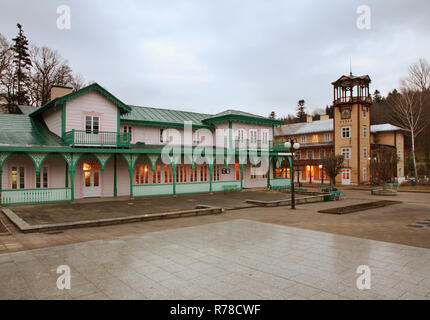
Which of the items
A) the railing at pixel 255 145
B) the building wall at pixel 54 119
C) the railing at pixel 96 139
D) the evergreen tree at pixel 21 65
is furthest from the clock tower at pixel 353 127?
the evergreen tree at pixel 21 65

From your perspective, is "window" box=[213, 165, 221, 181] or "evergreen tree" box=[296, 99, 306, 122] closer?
"window" box=[213, 165, 221, 181]

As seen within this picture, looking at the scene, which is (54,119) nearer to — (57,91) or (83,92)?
(83,92)

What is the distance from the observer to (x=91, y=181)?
2008cm

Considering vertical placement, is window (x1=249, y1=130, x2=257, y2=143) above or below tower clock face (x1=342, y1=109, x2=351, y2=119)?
below

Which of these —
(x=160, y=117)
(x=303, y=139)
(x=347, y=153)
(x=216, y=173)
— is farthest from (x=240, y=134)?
(x=303, y=139)

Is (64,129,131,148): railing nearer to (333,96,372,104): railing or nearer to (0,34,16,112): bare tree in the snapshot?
(0,34,16,112): bare tree

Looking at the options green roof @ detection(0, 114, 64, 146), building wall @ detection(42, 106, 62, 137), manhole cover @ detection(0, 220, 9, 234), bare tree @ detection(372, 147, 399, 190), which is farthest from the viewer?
bare tree @ detection(372, 147, 399, 190)

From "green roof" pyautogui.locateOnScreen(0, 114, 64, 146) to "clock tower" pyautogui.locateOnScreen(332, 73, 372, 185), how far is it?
33222mm

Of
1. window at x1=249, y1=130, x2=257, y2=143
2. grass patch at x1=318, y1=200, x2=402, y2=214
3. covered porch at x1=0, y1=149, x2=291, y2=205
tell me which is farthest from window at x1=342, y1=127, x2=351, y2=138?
grass patch at x1=318, y1=200, x2=402, y2=214

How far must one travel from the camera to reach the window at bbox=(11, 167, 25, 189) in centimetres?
1709

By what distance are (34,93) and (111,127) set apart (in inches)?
893

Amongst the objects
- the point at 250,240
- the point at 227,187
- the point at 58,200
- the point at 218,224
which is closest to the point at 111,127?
the point at 58,200
